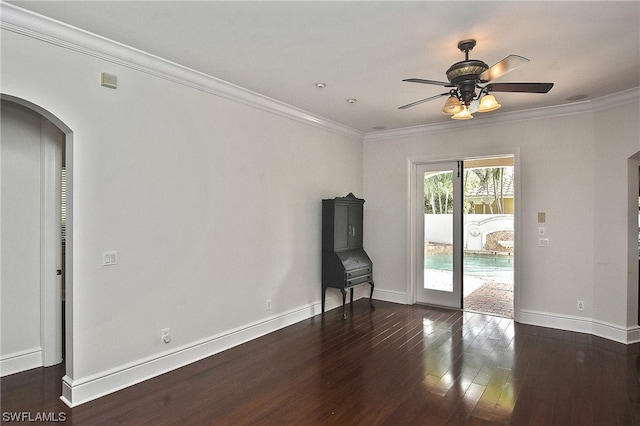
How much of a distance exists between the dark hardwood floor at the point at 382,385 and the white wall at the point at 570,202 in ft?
1.39

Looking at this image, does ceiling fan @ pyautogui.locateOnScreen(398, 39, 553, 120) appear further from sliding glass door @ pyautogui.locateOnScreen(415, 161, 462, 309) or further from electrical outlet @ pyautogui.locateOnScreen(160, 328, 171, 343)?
electrical outlet @ pyautogui.locateOnScreen(160, 328, 171, 343)

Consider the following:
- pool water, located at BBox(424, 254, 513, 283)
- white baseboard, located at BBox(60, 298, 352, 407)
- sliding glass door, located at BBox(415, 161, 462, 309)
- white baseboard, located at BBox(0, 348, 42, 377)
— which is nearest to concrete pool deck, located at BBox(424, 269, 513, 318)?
sliding glass door, located at BBox(415, 161, 462, 309)

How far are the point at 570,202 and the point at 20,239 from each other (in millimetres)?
5939

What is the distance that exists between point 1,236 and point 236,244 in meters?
2.03

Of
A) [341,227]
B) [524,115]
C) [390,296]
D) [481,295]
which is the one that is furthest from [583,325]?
[341,227]

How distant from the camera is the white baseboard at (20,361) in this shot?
3154 millimetres

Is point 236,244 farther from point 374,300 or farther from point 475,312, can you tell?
point 475,312

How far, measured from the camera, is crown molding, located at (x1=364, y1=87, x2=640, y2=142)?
4082 millimetres

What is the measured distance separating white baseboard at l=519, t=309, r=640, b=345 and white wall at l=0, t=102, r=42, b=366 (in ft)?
18.1

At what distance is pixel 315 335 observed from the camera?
14.2 feet

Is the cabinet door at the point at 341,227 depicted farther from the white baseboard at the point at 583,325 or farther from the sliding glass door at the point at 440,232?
the white baseboard at the point at 583,325

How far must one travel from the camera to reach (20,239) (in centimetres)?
325

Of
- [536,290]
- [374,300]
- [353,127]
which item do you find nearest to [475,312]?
[536,290]

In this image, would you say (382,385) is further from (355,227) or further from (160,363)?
(355,227)
